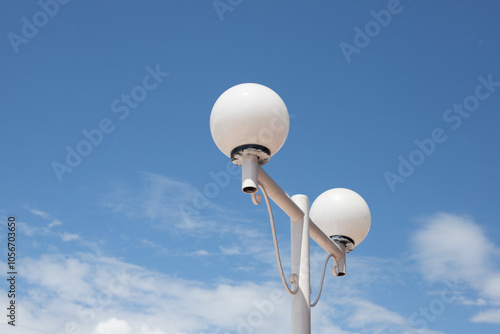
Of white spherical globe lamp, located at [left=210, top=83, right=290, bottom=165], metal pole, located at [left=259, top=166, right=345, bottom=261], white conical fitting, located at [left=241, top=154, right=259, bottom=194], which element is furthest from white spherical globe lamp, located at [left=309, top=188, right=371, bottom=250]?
white conical fitting, located at [left=241, top=154, right=259, bottom=194]

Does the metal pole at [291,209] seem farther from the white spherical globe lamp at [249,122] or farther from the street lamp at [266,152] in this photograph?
the white spherical globe lamp at [249,122]

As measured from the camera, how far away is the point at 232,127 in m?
3.84

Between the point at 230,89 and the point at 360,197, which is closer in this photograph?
the point at 230,89

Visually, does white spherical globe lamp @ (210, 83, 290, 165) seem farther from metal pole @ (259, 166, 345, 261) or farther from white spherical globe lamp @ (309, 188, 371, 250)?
white spherical globe lamp @ (309, 188, 371, 250)

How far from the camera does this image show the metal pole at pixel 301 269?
4172 mm

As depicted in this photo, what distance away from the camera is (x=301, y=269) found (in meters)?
4.28

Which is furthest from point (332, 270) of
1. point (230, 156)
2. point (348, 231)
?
point (230, 156)

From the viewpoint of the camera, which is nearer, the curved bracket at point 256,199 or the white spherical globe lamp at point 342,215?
the curved bracket at point 256,199

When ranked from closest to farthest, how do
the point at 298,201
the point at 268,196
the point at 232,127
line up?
1. the point at 232,127
2. the point at 268,196
3. the point at 298,201

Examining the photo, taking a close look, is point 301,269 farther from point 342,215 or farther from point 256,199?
point 342,215

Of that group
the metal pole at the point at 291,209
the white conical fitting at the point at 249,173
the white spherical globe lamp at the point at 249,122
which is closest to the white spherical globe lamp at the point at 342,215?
the metal pole at the point at 291,209

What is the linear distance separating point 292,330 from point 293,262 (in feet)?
1.59

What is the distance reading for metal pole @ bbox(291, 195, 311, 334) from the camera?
13.7ft

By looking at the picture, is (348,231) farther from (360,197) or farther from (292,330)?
(292,330)
